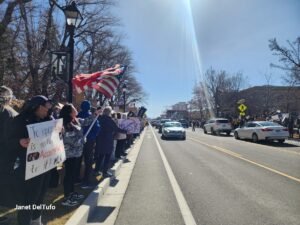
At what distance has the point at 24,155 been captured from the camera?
447cm

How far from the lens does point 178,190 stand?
339 inches

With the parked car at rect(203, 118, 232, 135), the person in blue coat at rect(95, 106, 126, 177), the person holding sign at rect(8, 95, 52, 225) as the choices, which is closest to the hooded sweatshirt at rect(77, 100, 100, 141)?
the person in blue coat at rect(95, 106, 126, 177)

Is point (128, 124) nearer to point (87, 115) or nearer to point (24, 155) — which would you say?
point (87, 115)

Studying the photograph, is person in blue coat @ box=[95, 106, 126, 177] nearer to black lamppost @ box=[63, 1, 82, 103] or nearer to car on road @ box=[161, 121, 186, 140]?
black lamppost @ box=[63, 1, 82, 103]

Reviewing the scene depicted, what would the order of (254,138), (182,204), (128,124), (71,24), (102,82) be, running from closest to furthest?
(182,204), (102,82), (71,24), (128,124), (254,138)

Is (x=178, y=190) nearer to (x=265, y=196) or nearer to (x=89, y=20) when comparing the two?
(x=265, y=196)

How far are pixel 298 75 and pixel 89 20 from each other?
2284 cm

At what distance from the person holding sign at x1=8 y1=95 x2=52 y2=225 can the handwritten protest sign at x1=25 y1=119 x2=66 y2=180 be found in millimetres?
67

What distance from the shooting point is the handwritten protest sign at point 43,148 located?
4477 millimetres

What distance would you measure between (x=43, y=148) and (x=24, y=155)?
336 millimetres

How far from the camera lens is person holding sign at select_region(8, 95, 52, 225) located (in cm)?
438

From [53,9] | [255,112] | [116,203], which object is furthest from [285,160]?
[255,112]

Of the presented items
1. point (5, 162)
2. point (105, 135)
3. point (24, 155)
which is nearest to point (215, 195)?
point (105, 135)

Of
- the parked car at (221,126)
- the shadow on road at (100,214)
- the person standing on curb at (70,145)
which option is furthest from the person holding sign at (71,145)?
the parked car at (221,126)
